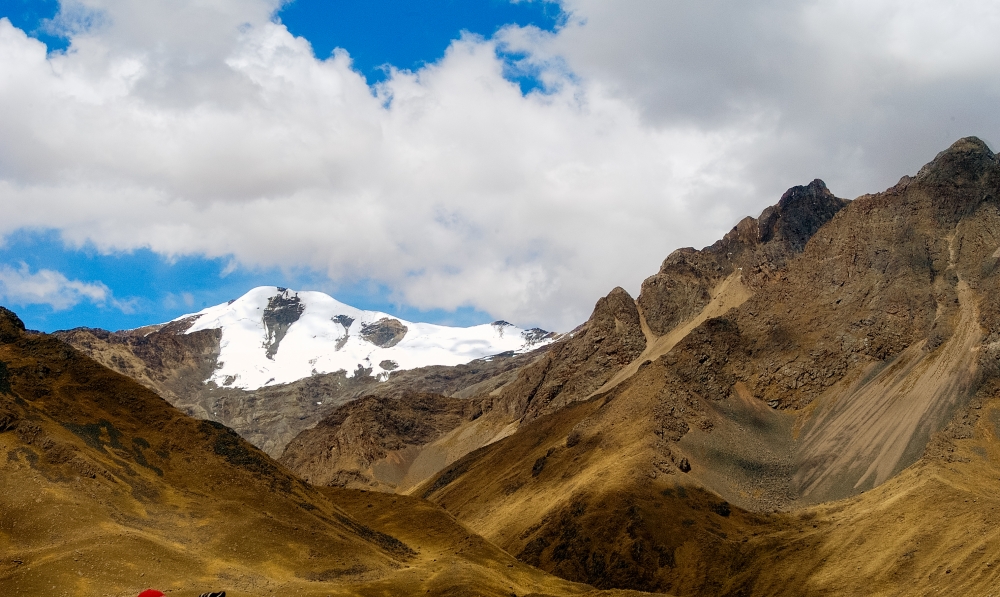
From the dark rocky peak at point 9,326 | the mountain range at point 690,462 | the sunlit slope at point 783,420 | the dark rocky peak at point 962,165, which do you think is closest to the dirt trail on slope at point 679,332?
the mountain range at point 690,462

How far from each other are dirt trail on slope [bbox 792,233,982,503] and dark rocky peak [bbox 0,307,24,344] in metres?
99.8

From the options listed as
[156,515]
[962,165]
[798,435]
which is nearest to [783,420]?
[798,435]

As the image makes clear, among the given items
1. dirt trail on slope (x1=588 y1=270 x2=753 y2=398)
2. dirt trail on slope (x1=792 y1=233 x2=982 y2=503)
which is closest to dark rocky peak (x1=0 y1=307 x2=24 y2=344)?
dirt trail on slope (x1=792 y1=233 x2=982 y2=503)

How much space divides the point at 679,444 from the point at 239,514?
81.8 m

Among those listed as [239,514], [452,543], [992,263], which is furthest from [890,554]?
[992,263]

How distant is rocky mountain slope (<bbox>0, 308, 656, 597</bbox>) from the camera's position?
50188 mm

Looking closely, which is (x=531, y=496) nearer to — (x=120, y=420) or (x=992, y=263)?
(x=120, y=420)

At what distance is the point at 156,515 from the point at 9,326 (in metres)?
27.8

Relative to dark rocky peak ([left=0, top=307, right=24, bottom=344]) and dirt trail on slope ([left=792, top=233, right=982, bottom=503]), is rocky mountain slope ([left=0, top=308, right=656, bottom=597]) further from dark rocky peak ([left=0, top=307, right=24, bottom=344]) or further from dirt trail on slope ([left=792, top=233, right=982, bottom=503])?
dirt trail on slope ([left=792, top=233, right=982, bottom=503])

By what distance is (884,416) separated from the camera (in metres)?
124

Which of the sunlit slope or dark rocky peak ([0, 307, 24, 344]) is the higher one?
dark rocky peak ([0, 307, 24, 344])

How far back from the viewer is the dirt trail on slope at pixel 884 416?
373 ft

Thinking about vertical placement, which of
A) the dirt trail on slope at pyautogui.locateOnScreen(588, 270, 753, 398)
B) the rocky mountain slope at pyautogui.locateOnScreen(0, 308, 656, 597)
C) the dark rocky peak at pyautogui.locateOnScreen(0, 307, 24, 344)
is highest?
the dark rocky peak at pyautogui.locateOnScreen(0, 307, 24, 344)

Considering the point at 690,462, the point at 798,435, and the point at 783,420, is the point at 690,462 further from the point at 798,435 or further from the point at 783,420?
the point at 783,420
